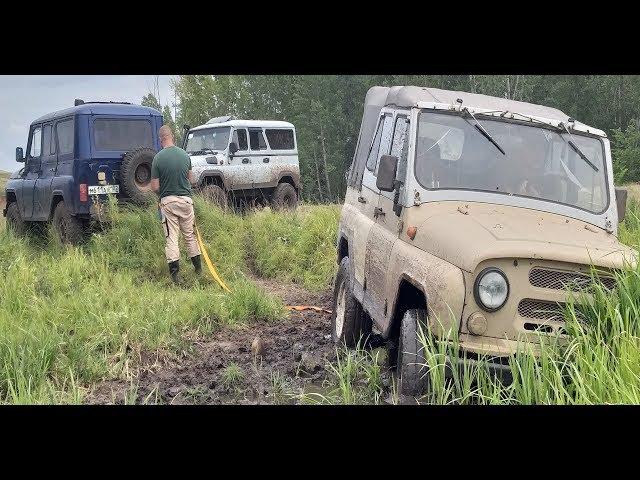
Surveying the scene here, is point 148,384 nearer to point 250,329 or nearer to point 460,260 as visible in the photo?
point 250,329

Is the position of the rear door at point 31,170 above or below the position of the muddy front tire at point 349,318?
above

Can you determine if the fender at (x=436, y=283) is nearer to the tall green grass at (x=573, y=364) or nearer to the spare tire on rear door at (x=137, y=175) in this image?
the tall green grass at (x=573, y=364)

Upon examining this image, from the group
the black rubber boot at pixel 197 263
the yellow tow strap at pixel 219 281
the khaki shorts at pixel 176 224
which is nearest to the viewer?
the yellow tow strap at pixel 219 281

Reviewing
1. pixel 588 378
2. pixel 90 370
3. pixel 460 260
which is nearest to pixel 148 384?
pixel 90 370

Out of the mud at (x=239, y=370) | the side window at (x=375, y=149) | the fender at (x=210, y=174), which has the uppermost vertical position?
the side window at (x=375, y=149)

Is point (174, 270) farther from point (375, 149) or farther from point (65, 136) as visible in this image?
point (375, 149)

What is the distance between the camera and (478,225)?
4.12m

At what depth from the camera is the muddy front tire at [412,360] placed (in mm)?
3803

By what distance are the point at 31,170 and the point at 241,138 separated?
Answer: 15.9 feet

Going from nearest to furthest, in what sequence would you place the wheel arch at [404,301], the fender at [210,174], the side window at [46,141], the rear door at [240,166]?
the wheel arch at [404,301]
the side window at [46,141]
the fender at [210,174]
the rear door at [240,166]

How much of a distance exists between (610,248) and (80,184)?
8385 millimetres

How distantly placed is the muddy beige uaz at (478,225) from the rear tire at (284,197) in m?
9.70

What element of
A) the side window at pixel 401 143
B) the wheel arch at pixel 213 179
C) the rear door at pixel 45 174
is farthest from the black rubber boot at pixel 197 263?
the wheel arch at pixel 213 179

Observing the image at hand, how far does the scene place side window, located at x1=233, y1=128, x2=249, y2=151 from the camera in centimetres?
1510
